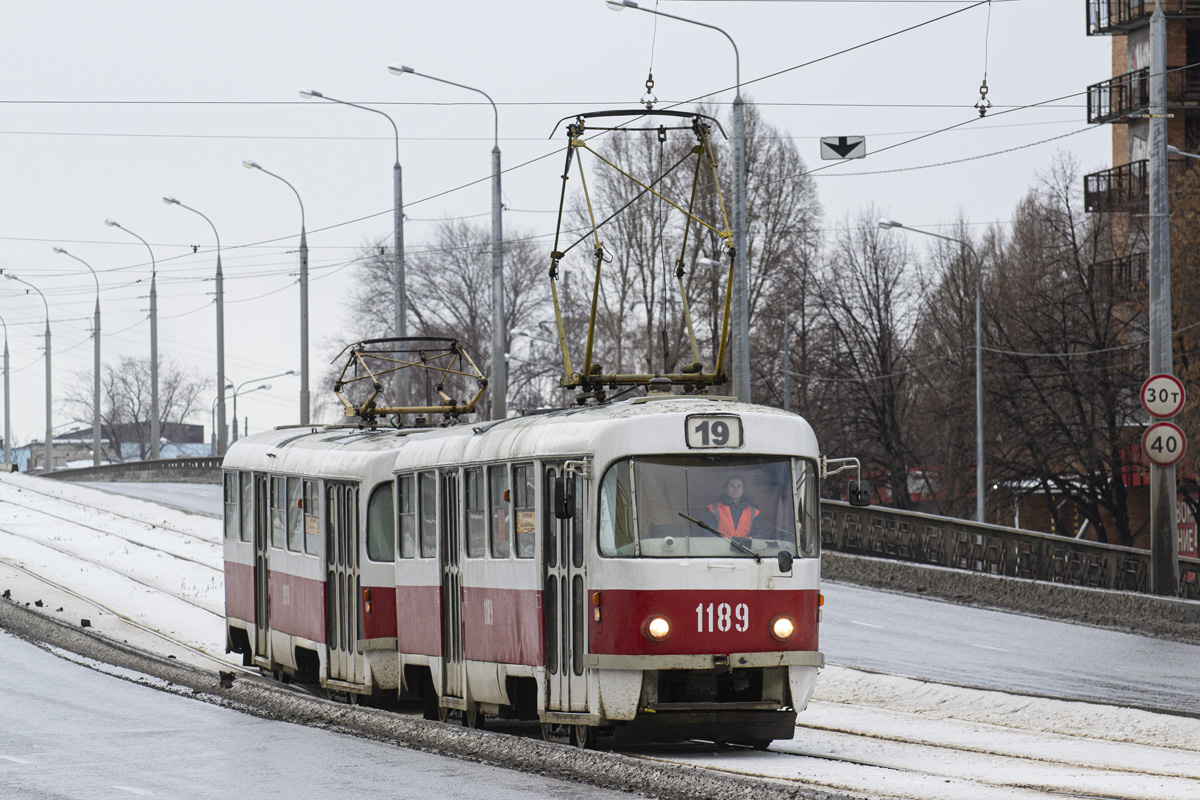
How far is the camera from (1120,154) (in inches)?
2200

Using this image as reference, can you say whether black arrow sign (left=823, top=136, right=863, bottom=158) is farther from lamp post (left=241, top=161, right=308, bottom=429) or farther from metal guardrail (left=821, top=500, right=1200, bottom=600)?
lamp post (left=241, top=161, right=308, bottom=429)

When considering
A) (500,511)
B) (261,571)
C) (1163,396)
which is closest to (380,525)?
(500,511)

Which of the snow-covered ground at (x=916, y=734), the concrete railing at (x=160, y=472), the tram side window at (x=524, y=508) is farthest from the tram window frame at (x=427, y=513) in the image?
the concrete railing at (x=160, y=472)

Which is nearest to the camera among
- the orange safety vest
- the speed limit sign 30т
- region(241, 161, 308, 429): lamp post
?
the orange safety vest

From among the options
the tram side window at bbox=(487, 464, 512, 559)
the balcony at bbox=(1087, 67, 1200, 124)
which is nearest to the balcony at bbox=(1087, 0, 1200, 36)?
the balcony at bbox=(1087, 67, 1200, 124)

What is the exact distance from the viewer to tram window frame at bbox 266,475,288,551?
1931cm

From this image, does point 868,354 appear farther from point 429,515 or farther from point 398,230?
point 429,515

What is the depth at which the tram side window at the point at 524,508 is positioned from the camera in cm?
1305

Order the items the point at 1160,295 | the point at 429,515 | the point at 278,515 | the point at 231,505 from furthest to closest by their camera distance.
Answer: the point at 1160,295, the point at 231,505, the point at 278,515, the point at 429,515

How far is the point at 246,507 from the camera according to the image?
2078cm

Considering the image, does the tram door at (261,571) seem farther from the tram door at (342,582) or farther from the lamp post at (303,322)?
the lamp post at (303,322)

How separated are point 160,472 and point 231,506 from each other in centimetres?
4956

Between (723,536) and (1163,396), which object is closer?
(723,536)

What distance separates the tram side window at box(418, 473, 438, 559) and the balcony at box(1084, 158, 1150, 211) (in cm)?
3560
